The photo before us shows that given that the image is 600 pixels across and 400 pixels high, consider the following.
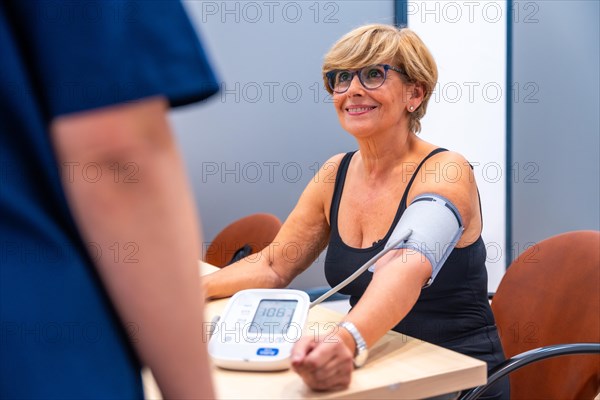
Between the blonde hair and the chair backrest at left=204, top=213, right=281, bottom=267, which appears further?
the chair backrest at left=204, top=213, right=281, bottom=267

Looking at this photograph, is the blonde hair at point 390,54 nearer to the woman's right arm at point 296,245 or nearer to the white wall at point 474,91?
the woman's right arm at point 296,245

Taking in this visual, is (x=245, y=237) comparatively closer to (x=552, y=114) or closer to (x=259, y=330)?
(x=259, y=330)

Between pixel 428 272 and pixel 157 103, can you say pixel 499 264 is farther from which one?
pixel 157 103

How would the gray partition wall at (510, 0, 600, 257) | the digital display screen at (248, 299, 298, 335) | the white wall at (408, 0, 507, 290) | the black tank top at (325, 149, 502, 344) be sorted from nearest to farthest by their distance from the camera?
1. the digital display screen at (248, 299, 298, 335)
2. the black tank top at (325, 149, 502, 344)
3. the white wall at (408, 0, 507, 290)
4. the gray partition wall at (510, 0, 600, 257)

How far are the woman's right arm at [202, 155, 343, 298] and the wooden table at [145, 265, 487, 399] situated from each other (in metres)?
0.63

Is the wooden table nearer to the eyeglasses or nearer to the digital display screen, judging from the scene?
the digital display screen

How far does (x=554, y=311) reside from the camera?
1.48 metres

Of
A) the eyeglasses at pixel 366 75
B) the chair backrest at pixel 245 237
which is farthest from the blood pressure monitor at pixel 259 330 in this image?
the chair backrest at pixel 245 237

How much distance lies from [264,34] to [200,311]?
286cm

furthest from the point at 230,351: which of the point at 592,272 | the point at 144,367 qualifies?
the point at 592,272

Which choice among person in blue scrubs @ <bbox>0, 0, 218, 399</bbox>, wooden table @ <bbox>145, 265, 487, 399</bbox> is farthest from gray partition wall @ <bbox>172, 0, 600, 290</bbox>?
person in blue scrubs @ <bbox>0, 0, 218, 399</bbox>

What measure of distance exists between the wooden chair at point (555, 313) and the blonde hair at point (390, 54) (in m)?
0.53

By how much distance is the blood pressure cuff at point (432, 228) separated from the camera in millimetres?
1303

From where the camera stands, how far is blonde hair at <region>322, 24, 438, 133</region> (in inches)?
68.1
